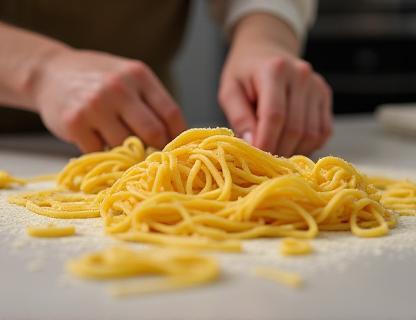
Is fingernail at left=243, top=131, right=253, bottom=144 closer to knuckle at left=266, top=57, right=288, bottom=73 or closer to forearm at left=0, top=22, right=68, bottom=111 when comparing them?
knuckle at left=266, top=57, right=288, bottom=73

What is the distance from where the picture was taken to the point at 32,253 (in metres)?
0.74

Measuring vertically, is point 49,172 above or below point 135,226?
below

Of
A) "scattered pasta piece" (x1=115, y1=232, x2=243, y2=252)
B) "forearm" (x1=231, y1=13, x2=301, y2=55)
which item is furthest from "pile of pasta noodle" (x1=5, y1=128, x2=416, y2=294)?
"forearm" (x1=231, y1=13, x2=301, y2=55)

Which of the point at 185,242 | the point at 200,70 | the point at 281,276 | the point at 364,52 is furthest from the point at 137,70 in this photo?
the point at 200,70

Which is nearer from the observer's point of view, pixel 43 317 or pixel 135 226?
pixel 43 317

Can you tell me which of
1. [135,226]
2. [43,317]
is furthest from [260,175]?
[43,317]

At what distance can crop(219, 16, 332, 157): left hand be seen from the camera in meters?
1.40

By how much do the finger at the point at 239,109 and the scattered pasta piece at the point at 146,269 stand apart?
0.78 m

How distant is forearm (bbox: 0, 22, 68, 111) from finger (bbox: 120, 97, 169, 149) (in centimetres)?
22

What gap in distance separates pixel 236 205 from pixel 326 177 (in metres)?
0.18

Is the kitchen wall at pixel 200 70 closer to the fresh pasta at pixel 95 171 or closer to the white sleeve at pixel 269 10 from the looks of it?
the white sleeve at pixel 269 10

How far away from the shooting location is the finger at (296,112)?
144 centimetres

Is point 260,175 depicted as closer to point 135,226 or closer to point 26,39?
point 135,226

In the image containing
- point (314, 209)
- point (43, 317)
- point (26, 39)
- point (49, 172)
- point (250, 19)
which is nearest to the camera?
point (43, 317)
